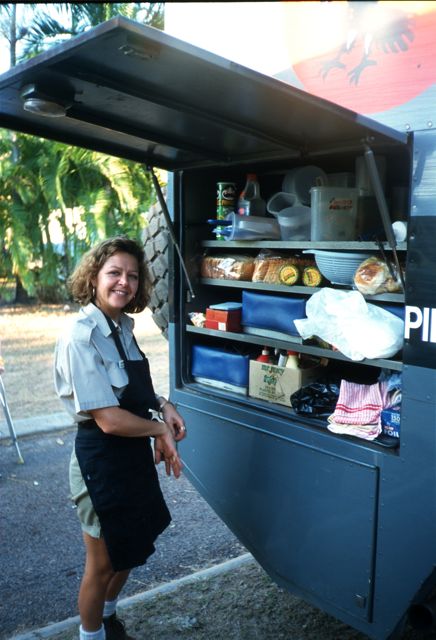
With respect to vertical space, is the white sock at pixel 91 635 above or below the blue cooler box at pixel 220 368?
below

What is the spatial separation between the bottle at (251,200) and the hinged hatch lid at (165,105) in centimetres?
22

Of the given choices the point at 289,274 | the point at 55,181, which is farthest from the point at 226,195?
the point at 55,181

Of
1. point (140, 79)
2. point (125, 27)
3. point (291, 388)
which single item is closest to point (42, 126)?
point (140, 79)

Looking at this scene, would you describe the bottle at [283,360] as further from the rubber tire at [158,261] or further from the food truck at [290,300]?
the rubber tire at [158,261]

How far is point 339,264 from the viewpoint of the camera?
2.80 m

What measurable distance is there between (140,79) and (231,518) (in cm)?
215

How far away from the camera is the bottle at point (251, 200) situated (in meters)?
3.34

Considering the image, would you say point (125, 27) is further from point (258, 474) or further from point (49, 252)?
point (49, 252)

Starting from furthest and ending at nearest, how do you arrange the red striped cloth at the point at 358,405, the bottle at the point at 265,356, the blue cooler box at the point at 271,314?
the bottle at the point at 265,356 → the blue cooler box at the point at 271,314 → the red striped cloth at the point at 358,405

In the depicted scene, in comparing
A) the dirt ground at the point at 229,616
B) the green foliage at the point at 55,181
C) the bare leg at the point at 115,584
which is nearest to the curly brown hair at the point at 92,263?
the bare leg at the point at 115,584

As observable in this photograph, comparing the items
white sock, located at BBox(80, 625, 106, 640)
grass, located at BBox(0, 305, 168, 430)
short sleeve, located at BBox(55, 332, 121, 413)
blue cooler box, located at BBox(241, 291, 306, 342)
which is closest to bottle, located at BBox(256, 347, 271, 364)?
blue cooler box, located at BBox(241, 291, 306, 342)

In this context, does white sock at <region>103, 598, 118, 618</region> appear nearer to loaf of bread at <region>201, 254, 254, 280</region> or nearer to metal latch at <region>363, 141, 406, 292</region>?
loaf of bread at <region>201, 254, 254, 280</region>

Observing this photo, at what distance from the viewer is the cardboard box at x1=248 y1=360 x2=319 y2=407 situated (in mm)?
3043

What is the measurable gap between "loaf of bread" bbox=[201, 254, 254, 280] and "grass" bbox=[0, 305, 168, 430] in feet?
13.2
